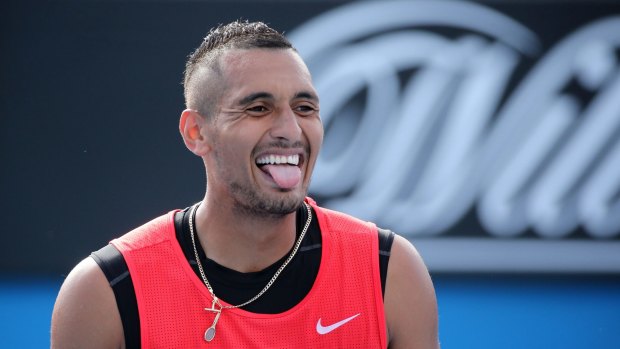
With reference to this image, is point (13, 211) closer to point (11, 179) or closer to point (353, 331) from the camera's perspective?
point (11, 179)

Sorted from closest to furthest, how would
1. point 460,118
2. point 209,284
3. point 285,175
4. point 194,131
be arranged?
point 285,175, point 209,284, point 194,131, point 460,118

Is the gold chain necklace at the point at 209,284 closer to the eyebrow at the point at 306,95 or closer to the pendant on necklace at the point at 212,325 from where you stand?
the pendant on necklace at the point at 212,325

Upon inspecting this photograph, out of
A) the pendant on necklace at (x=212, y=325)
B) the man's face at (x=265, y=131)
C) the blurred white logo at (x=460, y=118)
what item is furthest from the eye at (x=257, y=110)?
the blurred white logo at (x=460, y=118)

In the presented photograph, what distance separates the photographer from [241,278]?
2906mm

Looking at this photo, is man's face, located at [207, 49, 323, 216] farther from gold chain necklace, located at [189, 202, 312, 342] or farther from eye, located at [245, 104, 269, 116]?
gold chain necklace, located at [189, 202, 312, 342]

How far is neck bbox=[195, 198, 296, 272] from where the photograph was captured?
9.52ft

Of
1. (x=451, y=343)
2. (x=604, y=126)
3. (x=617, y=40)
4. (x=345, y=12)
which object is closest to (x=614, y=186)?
(x=604, y=126)

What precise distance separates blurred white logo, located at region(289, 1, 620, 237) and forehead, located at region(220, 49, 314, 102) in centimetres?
235

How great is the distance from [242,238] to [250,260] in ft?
0.22

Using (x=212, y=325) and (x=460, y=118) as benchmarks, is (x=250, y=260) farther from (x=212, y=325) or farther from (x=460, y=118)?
(x=460, y=118)

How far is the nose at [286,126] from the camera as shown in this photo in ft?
9.14

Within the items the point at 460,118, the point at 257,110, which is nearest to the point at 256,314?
the point at 257,110

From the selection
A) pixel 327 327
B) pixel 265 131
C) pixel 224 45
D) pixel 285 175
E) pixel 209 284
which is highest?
pixel 224 45

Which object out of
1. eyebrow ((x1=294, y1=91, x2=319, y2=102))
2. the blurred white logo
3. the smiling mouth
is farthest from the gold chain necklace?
the blurred white logo
